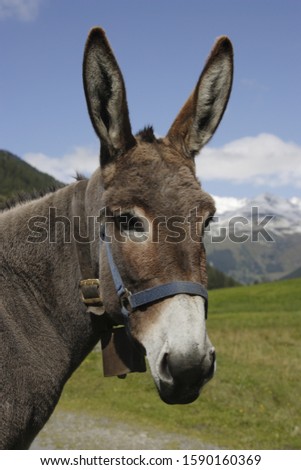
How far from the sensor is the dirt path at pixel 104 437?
46.3 ft

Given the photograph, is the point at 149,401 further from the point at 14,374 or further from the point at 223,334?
the point at 223,334

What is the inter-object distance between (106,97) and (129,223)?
1.22m

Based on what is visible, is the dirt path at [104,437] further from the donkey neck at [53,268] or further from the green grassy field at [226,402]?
the donkey neck at [53,268]

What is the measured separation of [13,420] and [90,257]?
1.59 metres

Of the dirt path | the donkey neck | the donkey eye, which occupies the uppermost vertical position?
the donkey eye

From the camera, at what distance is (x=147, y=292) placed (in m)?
3.69

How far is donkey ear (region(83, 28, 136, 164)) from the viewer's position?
3971 millimetres

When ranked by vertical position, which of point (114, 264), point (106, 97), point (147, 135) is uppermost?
point (106, 97)

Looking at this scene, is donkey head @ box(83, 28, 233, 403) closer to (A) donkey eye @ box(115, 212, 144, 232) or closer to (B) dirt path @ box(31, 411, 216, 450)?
(A) donkey eye @ box(115, 212, 144, 232)

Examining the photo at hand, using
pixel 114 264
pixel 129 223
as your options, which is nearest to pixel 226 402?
pixel 114 264

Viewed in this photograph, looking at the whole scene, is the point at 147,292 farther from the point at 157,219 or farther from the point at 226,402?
the point at 226,402

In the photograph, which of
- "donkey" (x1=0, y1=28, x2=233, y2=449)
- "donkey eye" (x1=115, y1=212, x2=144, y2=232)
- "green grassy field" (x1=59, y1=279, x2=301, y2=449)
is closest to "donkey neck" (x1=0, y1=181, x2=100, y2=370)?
"donkey" (x1=0, y1=28, x2=233, y2=449)

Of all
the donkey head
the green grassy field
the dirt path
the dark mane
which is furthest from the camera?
the green grassy field
